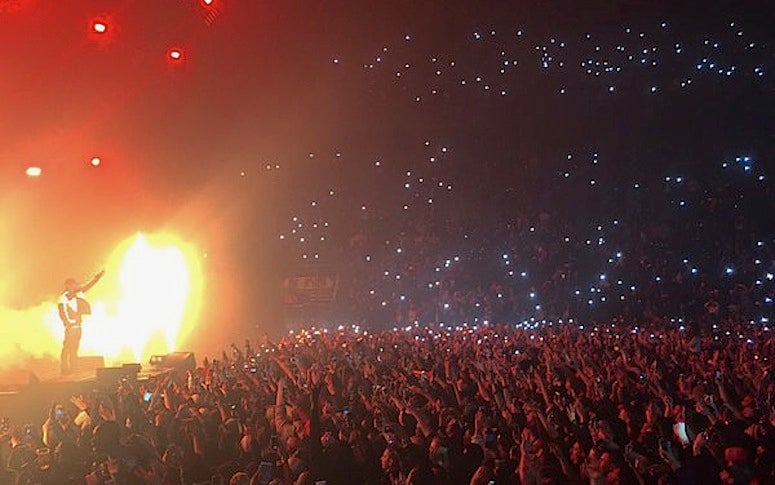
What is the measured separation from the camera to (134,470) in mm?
6145

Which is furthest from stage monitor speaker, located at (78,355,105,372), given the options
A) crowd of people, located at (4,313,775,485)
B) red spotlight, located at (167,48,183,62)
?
red spotlight, located at (167,48,183,62)

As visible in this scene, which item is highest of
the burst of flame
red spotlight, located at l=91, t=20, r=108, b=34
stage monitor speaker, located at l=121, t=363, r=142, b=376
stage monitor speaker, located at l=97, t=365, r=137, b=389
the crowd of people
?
red spotlight, located at l=91, t=20, r=108, b=34

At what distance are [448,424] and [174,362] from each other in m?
9.33

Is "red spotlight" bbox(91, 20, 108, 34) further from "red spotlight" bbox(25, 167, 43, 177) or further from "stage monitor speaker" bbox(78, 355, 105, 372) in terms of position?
"stage monitor speaker" bbox(78, 355, 105, 372)

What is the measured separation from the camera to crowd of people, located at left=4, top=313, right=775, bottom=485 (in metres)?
5.76

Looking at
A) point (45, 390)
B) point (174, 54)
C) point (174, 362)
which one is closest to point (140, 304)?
point (174, 362)

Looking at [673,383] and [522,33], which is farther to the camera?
[522,33]

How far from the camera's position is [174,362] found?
48.3 feet

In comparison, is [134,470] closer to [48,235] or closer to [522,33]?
[48,235]

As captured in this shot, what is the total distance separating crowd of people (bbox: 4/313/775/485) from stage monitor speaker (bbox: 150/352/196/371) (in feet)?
12.4

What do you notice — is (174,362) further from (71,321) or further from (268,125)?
(268,125)

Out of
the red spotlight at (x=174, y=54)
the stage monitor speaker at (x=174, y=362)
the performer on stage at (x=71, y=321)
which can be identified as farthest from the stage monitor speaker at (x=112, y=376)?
the red spotlight at (x=174, y=54)

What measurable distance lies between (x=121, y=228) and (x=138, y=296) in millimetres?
2090

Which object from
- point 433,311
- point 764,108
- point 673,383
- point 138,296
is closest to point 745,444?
point 673,383
